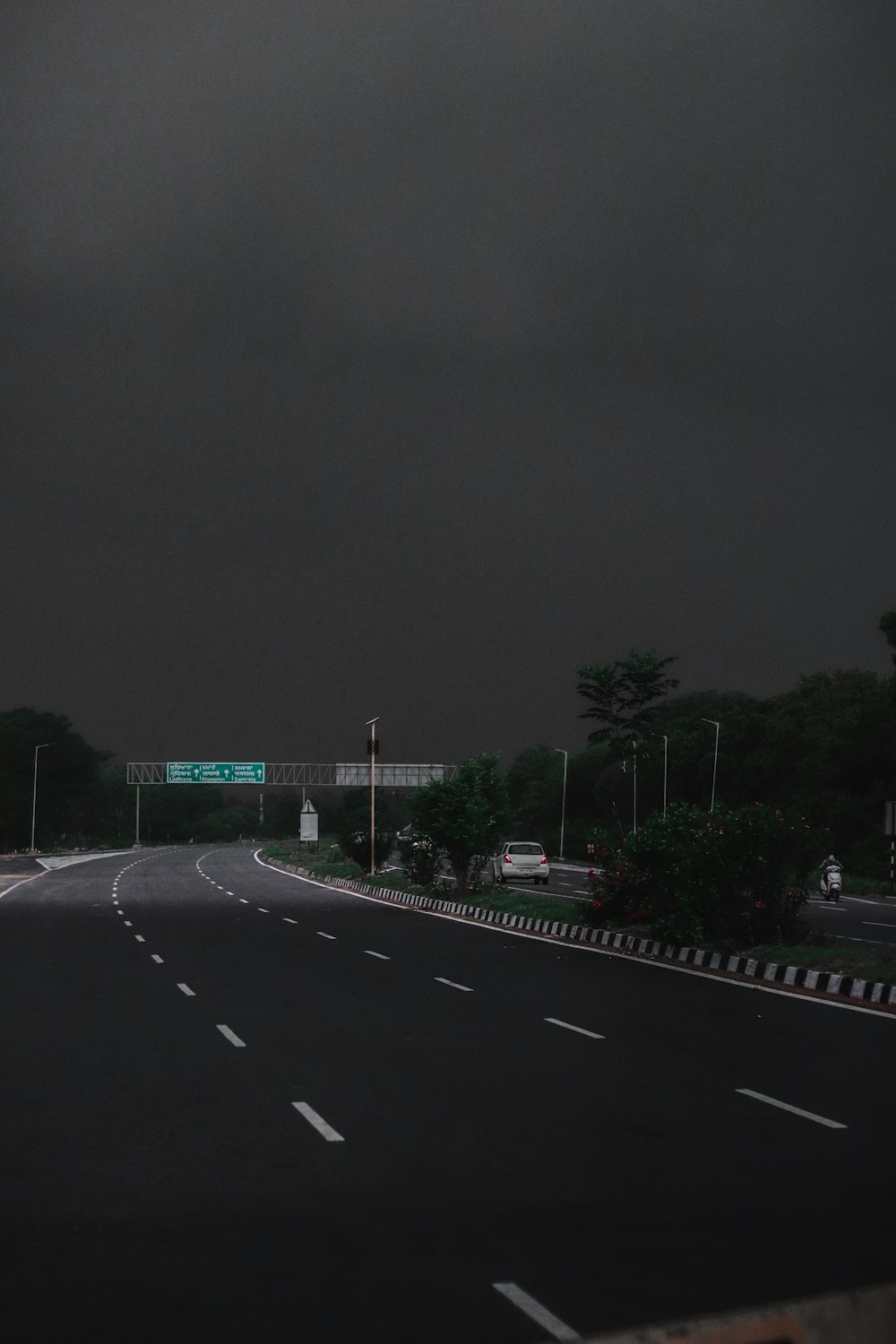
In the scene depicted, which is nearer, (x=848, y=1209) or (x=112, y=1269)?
(x=112, y=1269)

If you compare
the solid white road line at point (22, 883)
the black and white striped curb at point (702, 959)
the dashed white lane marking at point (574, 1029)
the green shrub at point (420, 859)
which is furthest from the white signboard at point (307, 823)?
the dashed white lane marking at point (574, 1029)

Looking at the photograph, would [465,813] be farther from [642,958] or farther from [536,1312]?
[536,1312]

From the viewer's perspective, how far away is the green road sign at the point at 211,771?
12469 cm

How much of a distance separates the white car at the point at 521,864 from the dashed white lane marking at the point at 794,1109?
1730 inches

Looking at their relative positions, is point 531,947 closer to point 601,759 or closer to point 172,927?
point 172,927

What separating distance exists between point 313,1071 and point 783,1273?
7.16m

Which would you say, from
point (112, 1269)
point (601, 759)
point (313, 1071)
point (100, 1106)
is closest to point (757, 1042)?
point (313, 1071)

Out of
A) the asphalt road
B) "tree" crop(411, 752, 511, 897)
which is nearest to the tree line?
"tree" crop(411, 752, 511, 897)

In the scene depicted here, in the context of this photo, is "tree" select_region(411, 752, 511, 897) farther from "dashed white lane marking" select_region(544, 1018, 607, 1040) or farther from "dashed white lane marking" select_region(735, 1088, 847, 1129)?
"dashed white lane marking" select_region(735, 1088, 847, 1129)

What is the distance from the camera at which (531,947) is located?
28312mm

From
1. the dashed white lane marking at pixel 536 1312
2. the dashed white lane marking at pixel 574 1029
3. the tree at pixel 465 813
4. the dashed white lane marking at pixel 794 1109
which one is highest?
the tree at pixel 465 813

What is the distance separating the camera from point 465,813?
149 feet

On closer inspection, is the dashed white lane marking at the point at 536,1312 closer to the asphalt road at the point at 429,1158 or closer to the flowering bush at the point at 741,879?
the asphalt road at the point at 429,1158

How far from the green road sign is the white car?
6991cm
